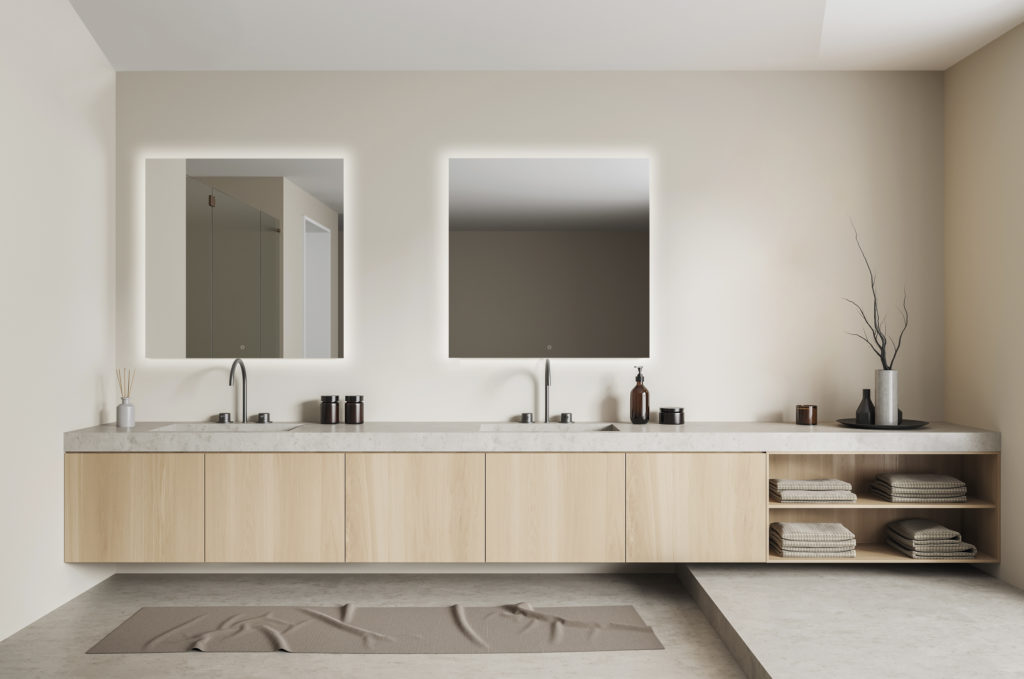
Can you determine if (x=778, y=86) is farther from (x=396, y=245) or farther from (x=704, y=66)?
(x=396, y=245)

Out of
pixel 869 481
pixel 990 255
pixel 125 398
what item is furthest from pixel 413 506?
pixel 990 255

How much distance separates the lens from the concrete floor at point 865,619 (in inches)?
103

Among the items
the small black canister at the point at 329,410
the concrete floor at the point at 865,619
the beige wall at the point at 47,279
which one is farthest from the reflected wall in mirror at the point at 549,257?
the beige wall at the point at 47,279

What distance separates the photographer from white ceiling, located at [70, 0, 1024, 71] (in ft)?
11.6

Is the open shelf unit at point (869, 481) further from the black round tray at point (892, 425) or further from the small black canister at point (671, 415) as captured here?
the small black canister at point (671, 415)

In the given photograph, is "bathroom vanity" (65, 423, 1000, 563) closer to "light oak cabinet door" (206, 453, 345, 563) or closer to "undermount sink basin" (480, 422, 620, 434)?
"light oak cabinet door" (206, 453, 345, 563)

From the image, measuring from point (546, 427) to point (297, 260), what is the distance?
59.2 inches

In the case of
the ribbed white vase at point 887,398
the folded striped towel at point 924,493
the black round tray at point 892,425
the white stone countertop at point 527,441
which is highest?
the ribbed white vase at point 887,398

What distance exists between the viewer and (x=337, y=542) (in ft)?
11.6

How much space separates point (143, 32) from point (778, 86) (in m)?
3.11

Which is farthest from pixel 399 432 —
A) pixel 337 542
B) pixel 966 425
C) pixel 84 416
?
pixel 966 425

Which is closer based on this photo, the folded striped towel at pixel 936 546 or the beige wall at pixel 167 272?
the folded striped towel at pixel 936 546

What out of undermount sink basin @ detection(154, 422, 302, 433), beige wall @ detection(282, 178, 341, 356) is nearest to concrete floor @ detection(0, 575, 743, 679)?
undermount sink basin @ detection(154, 422, 302, 433)

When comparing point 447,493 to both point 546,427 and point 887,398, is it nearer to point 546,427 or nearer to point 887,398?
point 546,427
